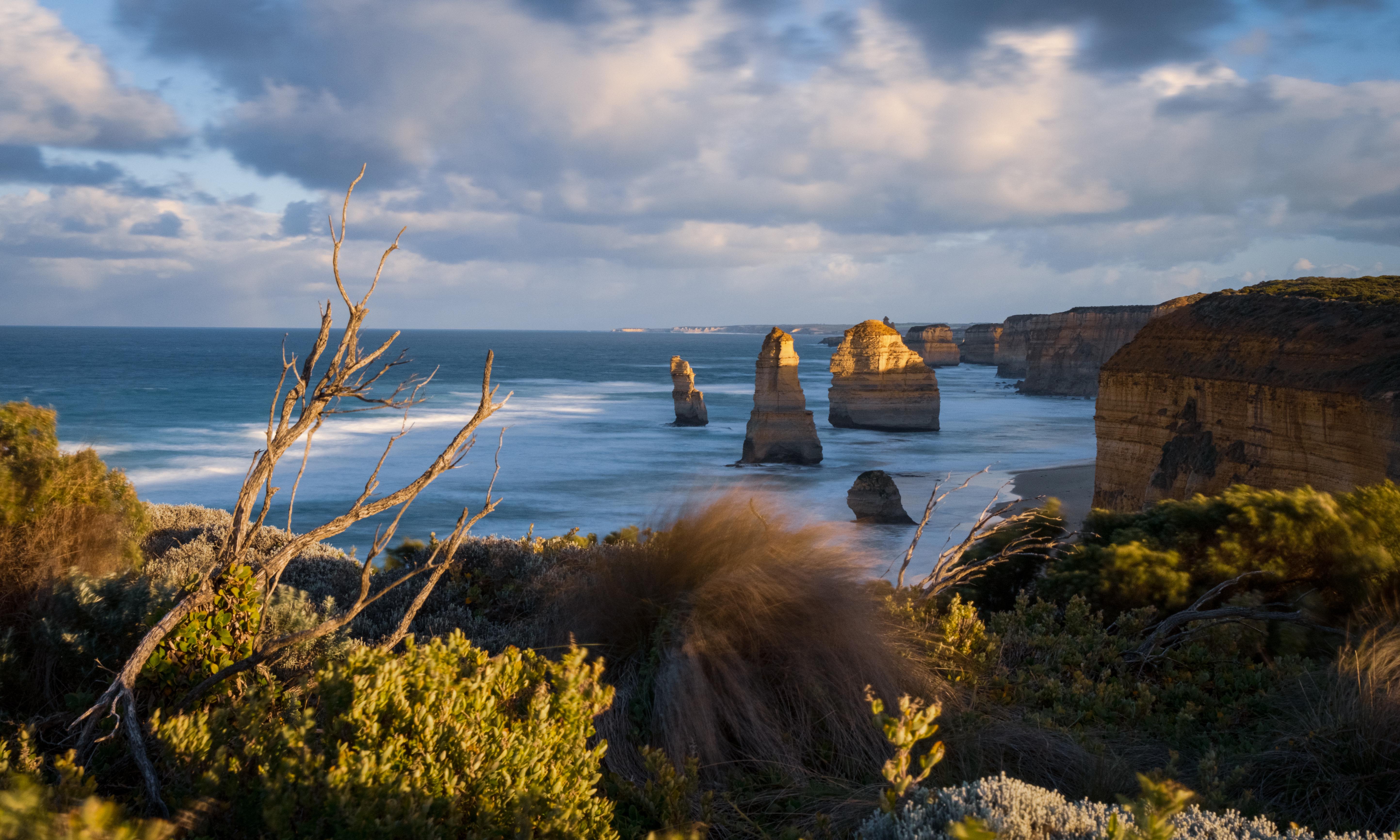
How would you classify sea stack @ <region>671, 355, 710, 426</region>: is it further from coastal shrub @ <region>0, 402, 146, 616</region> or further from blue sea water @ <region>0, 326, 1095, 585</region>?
coastal shrub @ <region>0, 402, 146, 616</region>

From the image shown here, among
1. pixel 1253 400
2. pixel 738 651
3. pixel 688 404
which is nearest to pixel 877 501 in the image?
pixel 1253 400

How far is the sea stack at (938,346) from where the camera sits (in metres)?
124

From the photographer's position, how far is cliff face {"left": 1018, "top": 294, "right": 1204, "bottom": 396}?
2842 inches

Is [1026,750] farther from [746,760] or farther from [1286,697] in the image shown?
[1286,697]

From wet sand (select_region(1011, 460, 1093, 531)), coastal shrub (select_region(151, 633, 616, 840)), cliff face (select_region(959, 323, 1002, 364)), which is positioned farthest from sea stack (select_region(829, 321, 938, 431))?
cliff face (select_region(959, 323, 1002, 364))

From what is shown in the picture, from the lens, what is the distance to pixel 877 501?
76.4 ft

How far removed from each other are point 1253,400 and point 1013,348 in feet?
308

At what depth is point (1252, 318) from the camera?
1644 centimetres

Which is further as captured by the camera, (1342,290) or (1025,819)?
(1342,290)

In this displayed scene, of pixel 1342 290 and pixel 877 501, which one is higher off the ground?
pixel 1342 290

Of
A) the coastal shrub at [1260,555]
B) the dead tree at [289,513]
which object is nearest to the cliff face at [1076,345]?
the coastal shrub at [1260,555]

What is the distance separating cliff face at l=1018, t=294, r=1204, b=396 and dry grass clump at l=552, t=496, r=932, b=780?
74232 millimetres

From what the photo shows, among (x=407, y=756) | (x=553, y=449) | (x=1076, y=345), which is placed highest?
(x=1076, y=345)

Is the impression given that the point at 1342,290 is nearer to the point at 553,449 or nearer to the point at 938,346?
the point at 553,449
